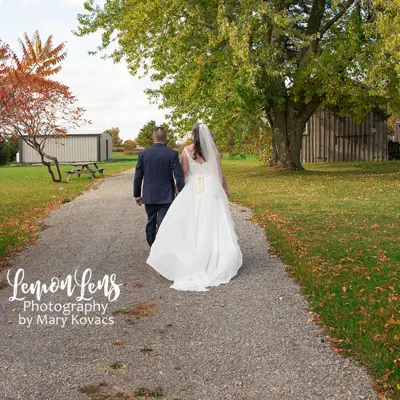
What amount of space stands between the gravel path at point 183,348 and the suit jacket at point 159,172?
3.69 ft

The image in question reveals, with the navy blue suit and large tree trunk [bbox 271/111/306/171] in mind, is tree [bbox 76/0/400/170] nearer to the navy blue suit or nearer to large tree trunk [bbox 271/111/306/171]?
large tree trunk [bbox 271/111/306/171]

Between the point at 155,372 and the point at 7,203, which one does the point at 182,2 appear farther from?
the point at 155,372

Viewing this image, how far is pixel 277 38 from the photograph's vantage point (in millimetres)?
24594

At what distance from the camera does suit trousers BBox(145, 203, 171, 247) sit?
27.2ft

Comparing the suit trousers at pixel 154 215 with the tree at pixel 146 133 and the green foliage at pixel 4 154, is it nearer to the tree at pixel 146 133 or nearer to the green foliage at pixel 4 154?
the green foliage at pixel 4 154

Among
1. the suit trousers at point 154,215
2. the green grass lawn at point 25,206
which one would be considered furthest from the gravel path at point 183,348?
the green grass lawn at point 25,206

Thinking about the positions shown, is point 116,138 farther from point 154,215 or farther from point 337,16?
point 154,215

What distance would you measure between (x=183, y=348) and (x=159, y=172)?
3750mm

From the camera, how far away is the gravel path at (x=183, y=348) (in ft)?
13.4

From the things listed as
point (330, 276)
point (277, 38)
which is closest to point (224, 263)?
point (330, 276)

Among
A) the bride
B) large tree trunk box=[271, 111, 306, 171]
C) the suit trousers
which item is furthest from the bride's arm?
large tree trunk box=[271, 111, 306, 171]

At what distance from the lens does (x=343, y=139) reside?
40500 millimetres

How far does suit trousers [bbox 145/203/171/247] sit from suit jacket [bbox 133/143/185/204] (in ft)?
0.49

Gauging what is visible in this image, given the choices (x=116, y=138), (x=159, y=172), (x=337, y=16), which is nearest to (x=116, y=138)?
(x=116, y=138)
